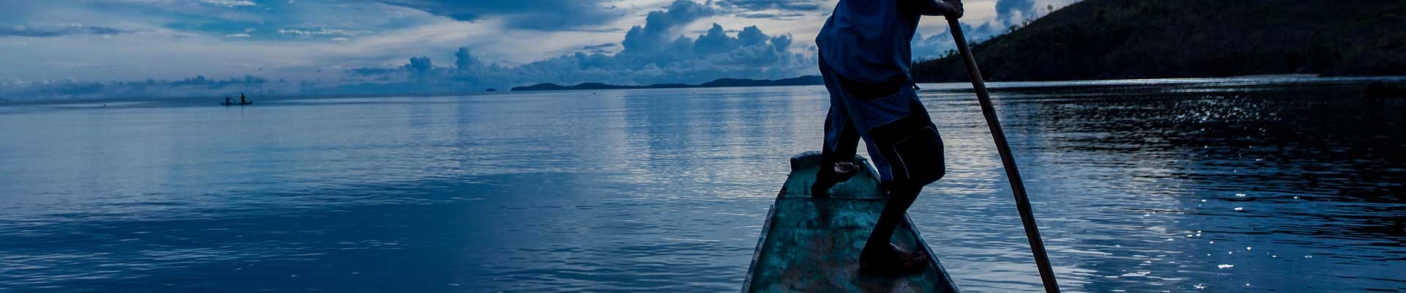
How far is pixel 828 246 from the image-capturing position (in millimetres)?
6207

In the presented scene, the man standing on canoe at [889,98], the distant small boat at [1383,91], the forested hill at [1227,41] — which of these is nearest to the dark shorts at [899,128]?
the man standing on canoe at [889,98]

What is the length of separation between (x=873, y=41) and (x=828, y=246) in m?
1.36

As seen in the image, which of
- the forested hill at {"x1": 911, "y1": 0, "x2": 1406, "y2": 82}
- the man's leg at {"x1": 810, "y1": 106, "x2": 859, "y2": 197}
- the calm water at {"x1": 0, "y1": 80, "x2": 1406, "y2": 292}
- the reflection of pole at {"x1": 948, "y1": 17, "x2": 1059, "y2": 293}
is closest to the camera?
the reflection of pole at {"x1": 948, "y1": 17, "x2": 1059, "y2": 293}

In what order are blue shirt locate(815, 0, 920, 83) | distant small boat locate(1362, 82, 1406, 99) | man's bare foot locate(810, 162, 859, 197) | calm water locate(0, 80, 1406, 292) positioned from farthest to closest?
distant small boat locate(1362, 82, 1406, 99) → calm water locate(0, 80, 1406, 292) → man's bare foot locate(810, 162, 859, 197) → blue shirt locate(815, 0, 920, 83)

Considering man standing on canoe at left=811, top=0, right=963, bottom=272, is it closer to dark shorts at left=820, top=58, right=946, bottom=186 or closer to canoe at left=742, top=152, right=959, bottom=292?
dark shorts at left=820, top=58, right=946, bottom=186

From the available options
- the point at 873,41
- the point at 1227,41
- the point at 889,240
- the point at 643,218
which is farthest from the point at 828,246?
the point at 1227,41

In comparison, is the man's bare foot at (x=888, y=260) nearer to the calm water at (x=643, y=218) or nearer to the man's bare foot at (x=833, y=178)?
A: the man's bare foot at (x=833, y=178)

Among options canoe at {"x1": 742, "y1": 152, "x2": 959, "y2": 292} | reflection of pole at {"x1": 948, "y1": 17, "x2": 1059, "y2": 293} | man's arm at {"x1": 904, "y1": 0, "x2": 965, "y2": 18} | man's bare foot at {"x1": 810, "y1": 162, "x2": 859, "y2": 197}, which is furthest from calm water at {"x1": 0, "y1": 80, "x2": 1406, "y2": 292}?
man's arm at {"x1": 904, "y1": 0, "x2": 965, "y2": 18}

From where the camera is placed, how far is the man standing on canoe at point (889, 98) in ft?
18.2

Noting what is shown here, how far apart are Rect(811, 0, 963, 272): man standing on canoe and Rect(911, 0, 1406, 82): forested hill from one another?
119458 millimetres

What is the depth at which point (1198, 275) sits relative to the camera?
909cm

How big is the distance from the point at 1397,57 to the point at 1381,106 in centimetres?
7894

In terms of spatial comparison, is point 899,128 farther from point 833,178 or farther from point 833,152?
point 833,178

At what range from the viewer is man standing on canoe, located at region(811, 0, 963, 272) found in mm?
5547
